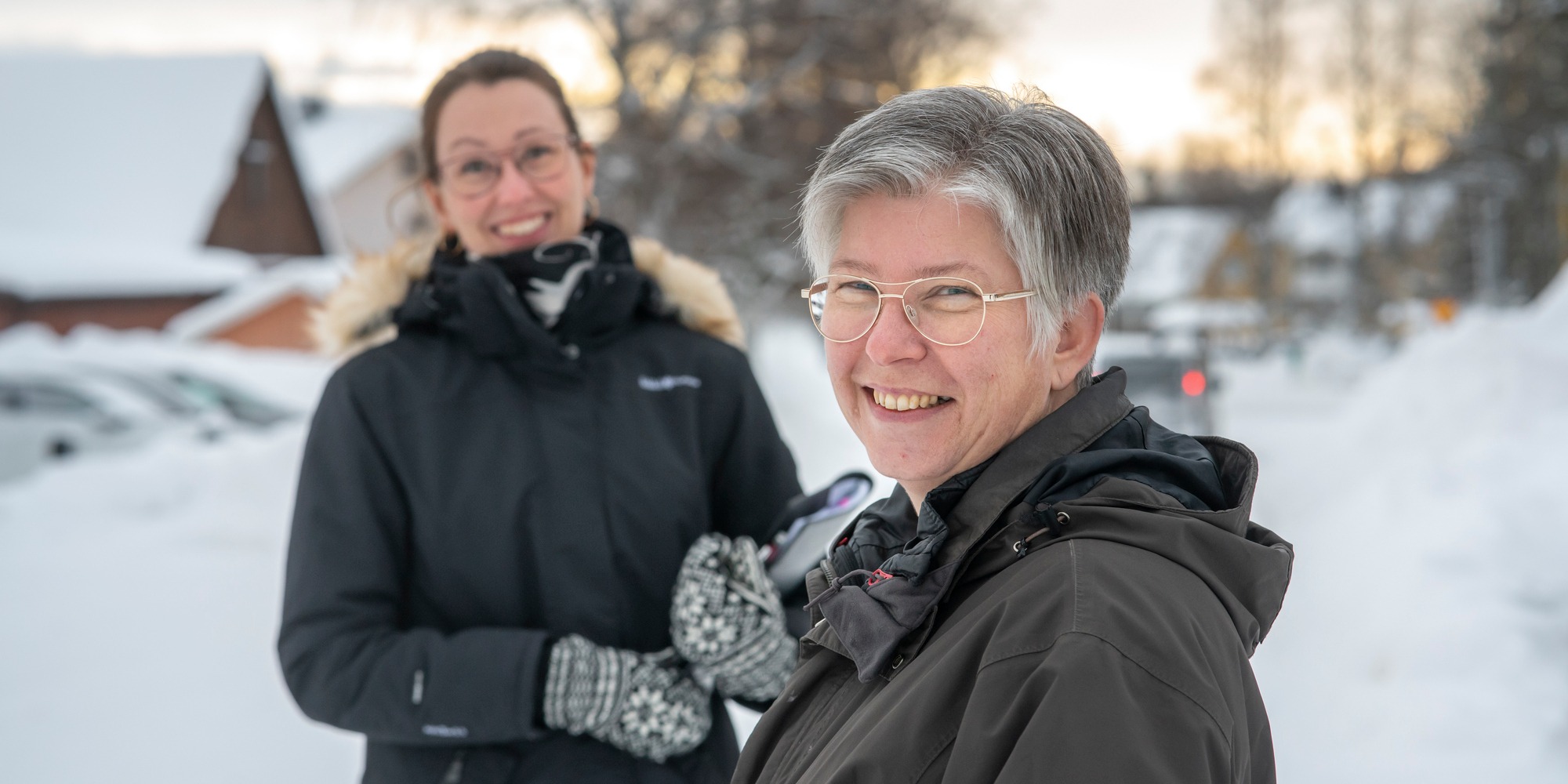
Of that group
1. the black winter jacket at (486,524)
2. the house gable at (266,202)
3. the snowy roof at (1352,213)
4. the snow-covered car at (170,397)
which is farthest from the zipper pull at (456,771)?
the snowy roof at (1352,213)

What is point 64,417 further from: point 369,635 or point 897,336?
point 897,336

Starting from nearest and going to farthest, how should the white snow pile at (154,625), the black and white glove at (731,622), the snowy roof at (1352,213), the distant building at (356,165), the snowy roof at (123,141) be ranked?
the black and white glove at (731,622) < the white snow pile at (154,625) < the snowy roof at (123,141) < the distant building at (356,165) < the snowy roof at (1352,213)

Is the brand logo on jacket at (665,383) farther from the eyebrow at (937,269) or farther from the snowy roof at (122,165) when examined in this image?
the snowy roof at (122,165)

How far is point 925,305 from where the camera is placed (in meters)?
1.37

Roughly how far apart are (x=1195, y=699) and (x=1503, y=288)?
33653 millimetres

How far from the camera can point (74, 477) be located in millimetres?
8266

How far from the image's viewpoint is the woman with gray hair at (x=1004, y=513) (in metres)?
1.03

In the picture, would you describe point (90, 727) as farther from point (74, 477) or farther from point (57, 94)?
point (57, 94)

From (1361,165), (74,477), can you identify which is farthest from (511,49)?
(1361,165)

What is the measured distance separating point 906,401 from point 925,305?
5.3 inches

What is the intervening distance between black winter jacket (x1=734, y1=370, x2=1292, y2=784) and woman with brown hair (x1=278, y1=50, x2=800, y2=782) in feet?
2.53

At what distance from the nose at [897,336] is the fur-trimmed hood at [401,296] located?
120 cm

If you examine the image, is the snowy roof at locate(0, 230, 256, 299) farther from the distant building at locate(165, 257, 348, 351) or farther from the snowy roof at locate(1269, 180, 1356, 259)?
the snowy roof at locate(1269, 180, 1356, 259)

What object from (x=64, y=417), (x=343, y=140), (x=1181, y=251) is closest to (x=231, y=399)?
(x=64, y=417)
